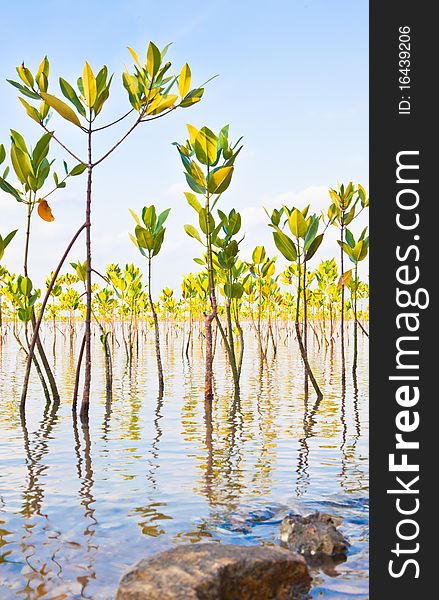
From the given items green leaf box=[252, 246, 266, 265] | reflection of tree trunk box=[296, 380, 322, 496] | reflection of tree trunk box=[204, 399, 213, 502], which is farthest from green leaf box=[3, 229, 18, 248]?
green leaf box=[252, 246, 266, 265]

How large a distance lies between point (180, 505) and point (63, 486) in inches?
32.1

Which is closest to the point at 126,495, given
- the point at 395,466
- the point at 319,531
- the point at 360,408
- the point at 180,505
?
the point at 180,505

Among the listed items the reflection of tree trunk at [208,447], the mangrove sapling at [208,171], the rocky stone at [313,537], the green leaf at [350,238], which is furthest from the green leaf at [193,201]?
the rocky stone at [313,537]

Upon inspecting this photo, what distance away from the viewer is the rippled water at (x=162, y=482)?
8.86 feet

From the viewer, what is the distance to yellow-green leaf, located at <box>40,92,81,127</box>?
5.77m

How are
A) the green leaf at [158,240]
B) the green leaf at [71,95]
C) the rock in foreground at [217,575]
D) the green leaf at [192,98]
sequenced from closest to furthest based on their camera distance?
the rock in foreground at [217,575] < the green leaf at [71,95] < the green leaf at [192,98] < the green leaf at [158,240]

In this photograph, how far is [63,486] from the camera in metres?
3.90

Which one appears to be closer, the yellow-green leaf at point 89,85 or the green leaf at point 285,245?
the yellow-green leaf at point 89,85

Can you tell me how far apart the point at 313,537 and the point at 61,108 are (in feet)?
14.6

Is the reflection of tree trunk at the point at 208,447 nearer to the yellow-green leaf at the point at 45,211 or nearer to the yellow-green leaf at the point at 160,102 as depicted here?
the yellow-green leaf at the point at 45,211

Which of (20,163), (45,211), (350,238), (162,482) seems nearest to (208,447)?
(162,482)

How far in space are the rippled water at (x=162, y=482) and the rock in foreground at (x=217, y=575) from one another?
16cm

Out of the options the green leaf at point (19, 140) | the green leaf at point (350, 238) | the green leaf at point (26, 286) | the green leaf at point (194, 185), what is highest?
the green leaf at point (19, 140)

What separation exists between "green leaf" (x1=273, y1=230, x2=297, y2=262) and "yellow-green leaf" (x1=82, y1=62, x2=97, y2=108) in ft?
8.15
